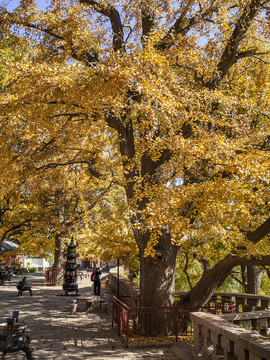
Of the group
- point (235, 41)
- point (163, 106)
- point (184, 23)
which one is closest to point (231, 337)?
point (163, 106)

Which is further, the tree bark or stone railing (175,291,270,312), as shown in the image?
stone railing (175,291,270,312)

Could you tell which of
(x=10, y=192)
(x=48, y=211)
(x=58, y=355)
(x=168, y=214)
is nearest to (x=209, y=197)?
(x=168, y=214)

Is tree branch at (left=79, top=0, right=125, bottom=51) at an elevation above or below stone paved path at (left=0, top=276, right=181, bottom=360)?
above

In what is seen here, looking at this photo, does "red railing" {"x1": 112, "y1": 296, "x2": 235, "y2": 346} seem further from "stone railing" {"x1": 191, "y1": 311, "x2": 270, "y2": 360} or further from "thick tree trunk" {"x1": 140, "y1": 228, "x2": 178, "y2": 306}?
"stone railing" {"x1": 191, "y1": 311, "x2": 270, "y2": 360}

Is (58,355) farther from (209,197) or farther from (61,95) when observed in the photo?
(61,95)

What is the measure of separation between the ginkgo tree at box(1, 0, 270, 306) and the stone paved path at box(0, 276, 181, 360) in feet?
6.76

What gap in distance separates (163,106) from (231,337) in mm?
5108

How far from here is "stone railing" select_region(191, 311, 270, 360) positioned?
4.74 metres

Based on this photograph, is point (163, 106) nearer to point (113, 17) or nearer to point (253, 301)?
point (113, 17)

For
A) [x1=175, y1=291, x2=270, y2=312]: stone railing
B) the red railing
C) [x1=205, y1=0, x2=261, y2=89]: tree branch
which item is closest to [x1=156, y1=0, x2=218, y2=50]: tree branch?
[x1=205, y1=0, x2=261, y2=89]: tree branch

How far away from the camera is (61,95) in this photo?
35.4 ft

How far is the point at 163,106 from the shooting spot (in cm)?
802

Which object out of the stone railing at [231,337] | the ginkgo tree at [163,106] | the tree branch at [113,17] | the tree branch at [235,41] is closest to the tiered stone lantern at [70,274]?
the ginkgo tree at [163,106]

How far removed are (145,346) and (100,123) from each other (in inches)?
280
